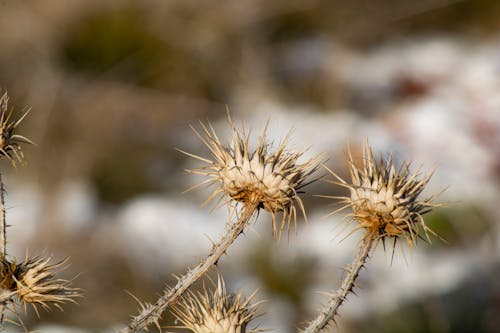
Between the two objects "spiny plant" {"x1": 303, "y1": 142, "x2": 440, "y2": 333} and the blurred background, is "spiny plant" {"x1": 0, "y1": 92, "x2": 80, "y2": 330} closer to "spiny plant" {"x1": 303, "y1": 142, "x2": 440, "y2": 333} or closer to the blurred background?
"spiny plant" {"x1": 303, "y1": 142, "x2": 440, "y2": 333}

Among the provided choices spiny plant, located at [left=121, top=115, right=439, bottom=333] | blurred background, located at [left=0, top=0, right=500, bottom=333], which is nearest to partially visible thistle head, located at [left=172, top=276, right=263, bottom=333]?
spiny plant, located at [left=121, top=115, right=439, bottom=333]

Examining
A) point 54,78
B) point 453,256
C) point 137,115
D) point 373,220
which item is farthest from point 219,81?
point 373,220

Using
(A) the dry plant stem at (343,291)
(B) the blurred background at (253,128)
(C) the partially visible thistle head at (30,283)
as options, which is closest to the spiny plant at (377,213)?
(A) the dry plant stem at (343,291)

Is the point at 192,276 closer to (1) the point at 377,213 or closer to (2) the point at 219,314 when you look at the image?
(2) the point at 219,314

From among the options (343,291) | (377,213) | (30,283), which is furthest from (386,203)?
(30,283)

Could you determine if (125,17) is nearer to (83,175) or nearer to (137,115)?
(137,115)
